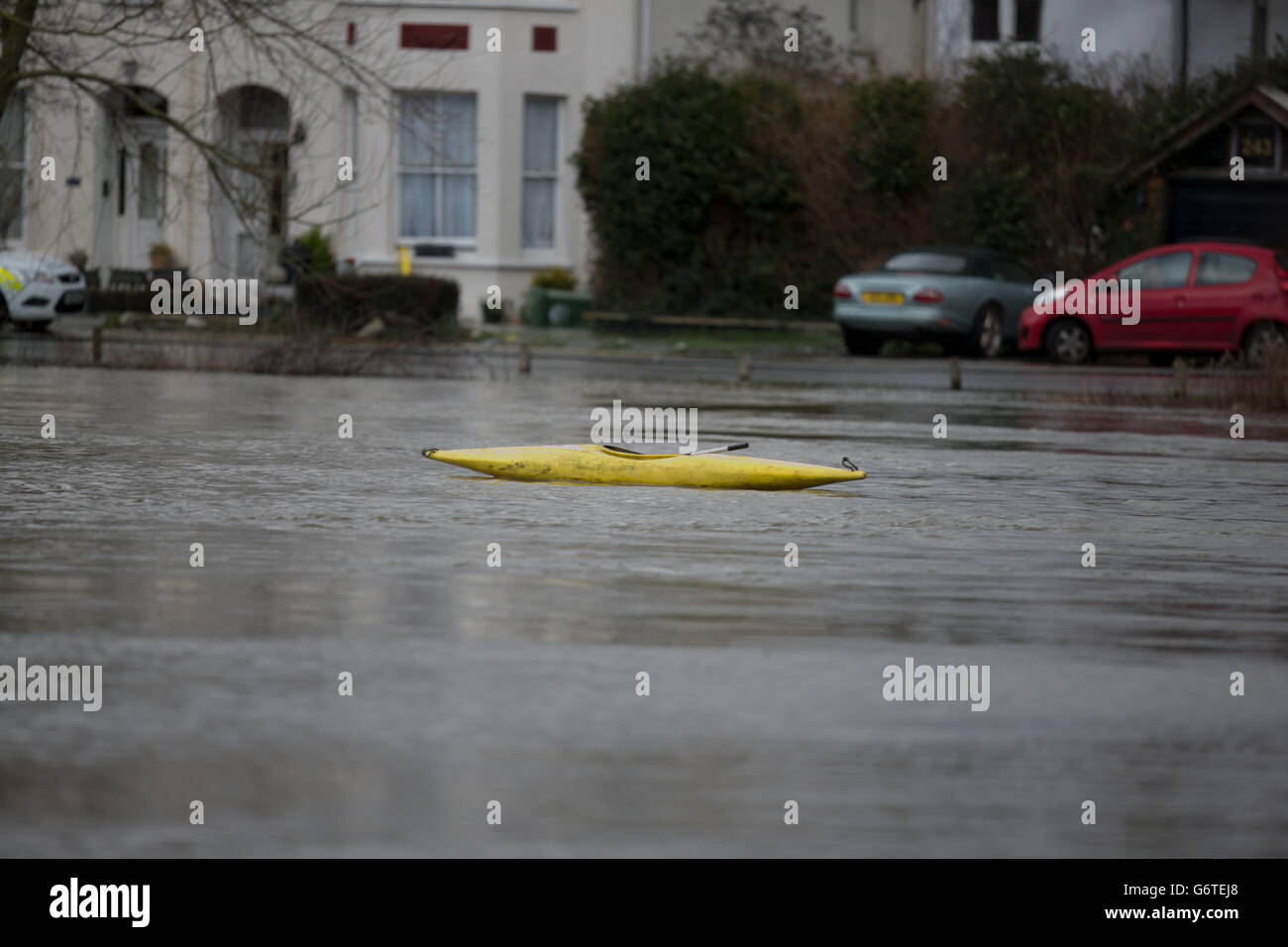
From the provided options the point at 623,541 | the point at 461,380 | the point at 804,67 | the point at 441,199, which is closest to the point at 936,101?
the point at 804,67

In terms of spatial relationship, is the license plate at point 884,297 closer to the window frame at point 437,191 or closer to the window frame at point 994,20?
the window frame at point 437,191

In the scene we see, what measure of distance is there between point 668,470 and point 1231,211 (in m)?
24.1

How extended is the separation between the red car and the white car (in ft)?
48.7

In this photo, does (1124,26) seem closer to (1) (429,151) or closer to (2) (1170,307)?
(1) (429,151)

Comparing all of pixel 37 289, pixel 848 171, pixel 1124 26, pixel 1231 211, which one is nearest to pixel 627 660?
pixel 37 289

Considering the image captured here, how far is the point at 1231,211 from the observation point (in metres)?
37.3

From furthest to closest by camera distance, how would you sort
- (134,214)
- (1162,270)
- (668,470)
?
1. (134,214)
2. (1162,270)
3. (668,470)

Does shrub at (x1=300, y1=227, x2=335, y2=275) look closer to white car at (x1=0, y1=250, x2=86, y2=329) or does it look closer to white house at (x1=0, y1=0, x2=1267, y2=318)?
white house at (x1=0, y1=0, x2=1267, y2=318)

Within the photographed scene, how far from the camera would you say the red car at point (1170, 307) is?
3092 cm

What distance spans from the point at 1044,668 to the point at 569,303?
32.6 meters

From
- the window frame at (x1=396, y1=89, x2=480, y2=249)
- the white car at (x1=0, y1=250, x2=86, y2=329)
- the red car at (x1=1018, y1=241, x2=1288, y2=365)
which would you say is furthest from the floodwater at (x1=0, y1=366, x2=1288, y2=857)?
the window frame at (x1=396, y1=89, x2=480, y2=249)

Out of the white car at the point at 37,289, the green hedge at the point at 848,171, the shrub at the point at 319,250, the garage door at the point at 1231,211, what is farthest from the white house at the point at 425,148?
the garage door at the point at 1231,211

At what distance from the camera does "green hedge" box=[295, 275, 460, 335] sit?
34688mm
